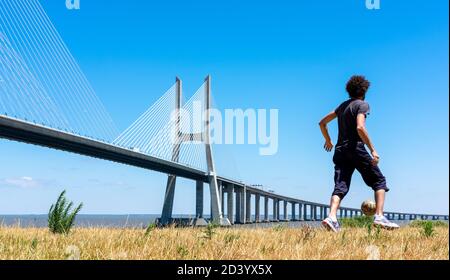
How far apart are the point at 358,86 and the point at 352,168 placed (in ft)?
2.94

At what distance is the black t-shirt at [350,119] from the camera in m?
5.79

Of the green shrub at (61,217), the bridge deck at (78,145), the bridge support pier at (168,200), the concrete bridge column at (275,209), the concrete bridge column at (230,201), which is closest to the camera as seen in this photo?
the green shrub at (61,217)

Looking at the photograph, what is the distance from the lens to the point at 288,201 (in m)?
113

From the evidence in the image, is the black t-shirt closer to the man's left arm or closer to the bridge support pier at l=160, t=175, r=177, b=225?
the man's left arm

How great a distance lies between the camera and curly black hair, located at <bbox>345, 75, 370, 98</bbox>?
5.97 metres

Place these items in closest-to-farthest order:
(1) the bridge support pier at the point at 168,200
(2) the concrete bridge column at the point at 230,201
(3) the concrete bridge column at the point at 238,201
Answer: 1. (1) the bridge support pier at the point at 168,200
2. (2) the concrete bridge column at the point at 230,201
3. (3) the concrete bridge column at the point at 238,201

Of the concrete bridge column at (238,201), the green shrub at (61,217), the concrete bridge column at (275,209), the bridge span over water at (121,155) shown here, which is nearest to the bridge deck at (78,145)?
the bridge span over water at (121,155)

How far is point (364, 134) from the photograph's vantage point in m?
5.57

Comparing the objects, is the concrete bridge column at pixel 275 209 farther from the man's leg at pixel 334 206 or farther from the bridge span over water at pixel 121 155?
the man's leg at pixel 334 206
